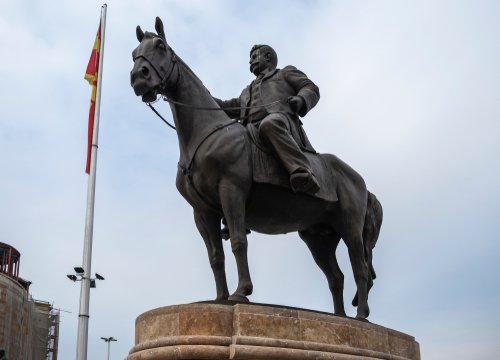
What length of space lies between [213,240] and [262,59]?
310 cm

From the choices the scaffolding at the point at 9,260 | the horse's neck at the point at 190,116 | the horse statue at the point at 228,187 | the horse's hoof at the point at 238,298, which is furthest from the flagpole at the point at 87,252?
the scaffolding at the point at 9,260

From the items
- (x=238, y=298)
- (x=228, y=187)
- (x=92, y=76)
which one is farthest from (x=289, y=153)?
(x=92, y=76)

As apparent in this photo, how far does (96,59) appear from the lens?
2086 centimetres

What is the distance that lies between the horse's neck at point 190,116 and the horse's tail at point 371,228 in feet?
9.15

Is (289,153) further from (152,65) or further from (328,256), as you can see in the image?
A: (328,256)

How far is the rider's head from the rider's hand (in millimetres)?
1018

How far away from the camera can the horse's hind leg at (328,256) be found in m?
11.2

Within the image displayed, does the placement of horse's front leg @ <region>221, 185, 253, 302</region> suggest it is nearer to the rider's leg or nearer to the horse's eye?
the rider's leg

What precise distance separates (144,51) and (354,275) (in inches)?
174

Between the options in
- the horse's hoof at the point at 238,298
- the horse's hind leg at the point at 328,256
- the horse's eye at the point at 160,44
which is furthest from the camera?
the horse's hind leg at the point at 328,256

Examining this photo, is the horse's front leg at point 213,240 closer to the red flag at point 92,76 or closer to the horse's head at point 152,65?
the horse's head at point 152,65

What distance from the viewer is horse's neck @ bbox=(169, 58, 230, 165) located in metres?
9.61

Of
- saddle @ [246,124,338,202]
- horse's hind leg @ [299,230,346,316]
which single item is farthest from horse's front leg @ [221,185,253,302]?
horse's hind leg @ [299,230,346,316]

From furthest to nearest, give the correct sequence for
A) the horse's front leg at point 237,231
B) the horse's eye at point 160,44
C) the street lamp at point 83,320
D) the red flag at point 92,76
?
1. the red flag at point 92,76
2. the street lamp at point 83,320
3. the horse's eye at point 160,44
4. the horse's front leg at point 237,231
